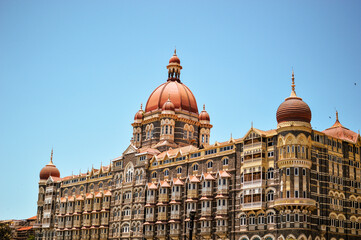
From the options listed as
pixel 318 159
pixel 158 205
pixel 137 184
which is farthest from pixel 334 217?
pixel 137 184

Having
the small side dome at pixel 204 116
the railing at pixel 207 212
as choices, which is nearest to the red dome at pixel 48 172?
the small side dome at pixel 204 116

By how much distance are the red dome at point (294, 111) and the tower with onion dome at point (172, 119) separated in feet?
110

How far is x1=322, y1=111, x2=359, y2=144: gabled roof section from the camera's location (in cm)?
7800

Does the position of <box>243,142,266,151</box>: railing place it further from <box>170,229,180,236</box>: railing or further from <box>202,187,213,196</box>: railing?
<box>170,229,180,236</box>: railing

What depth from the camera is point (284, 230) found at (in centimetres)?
6738

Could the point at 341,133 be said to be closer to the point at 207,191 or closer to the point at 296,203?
the point at 296,203

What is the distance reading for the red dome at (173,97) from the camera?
348ft

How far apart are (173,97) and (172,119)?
603cm

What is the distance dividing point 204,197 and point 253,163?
1111 centimetres

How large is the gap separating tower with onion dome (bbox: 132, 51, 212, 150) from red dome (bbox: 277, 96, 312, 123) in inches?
1315

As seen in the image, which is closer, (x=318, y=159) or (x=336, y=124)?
(x=318, y=159)

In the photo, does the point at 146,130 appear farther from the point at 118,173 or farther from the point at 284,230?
the point at 284,230

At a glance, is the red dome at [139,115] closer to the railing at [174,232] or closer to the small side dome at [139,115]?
the small side dome at [139,115]

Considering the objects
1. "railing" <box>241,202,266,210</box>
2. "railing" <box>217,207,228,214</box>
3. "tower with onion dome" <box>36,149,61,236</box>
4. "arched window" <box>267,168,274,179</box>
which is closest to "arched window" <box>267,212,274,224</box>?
"railing" <box>241,202,266,210</box>
